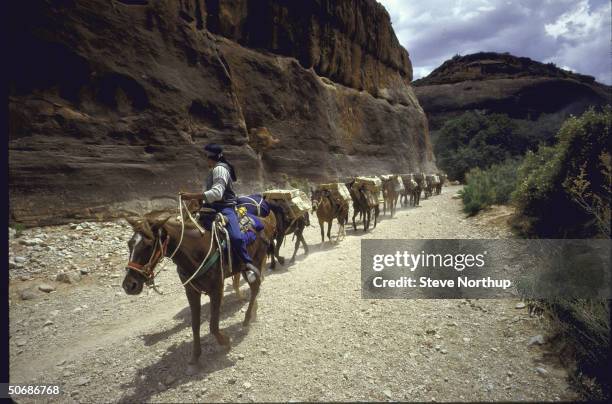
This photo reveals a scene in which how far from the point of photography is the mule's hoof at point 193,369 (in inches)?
138

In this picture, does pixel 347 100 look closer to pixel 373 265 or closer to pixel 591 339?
pixel 373 265

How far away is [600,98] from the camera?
2210 inches

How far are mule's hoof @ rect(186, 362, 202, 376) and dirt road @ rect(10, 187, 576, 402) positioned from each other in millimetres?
62

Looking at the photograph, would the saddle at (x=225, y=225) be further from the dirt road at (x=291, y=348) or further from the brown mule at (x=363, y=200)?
the brown mule at (x=363, y=200)

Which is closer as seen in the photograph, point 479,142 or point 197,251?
point 197,251

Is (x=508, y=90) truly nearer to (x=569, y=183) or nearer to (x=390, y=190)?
(x=390, y=190)

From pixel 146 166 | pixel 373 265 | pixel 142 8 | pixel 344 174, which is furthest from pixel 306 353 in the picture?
pixel 344 174

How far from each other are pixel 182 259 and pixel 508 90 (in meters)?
71.9

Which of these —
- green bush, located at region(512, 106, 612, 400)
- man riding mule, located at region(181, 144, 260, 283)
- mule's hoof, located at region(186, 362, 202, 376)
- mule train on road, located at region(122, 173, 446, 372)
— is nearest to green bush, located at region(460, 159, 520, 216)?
green bush, located at region(512, 106, 612, 400)

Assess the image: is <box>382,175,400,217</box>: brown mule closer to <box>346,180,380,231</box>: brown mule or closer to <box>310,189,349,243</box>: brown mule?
<box>346,180,380,231</box>: brown mule

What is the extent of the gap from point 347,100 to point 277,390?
26.4m

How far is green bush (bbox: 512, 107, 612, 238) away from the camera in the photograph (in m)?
5.27

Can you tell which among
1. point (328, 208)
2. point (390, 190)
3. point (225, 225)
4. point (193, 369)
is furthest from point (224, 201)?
point (390, 190)

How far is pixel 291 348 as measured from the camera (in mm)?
3875
